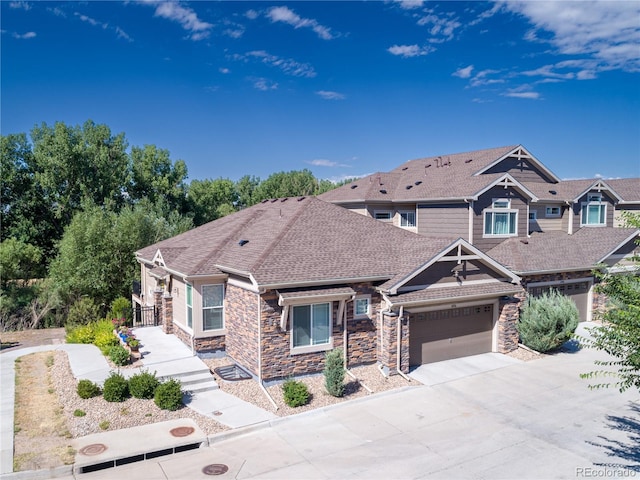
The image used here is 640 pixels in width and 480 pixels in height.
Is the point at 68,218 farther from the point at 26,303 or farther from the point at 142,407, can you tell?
the point at 142,407

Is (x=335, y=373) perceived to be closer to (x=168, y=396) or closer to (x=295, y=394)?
(x=295, y=394)

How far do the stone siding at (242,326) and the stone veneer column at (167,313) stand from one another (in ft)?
11.8

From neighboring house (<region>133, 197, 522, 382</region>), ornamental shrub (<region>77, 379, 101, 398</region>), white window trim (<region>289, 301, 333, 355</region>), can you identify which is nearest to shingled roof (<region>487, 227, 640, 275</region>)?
neighboring house (<region>133, 197, 522, 382</region>)

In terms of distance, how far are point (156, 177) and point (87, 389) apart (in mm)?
33069

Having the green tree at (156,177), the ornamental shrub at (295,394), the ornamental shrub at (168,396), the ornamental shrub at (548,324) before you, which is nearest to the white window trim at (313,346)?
the ornamental shrub at (295,394)

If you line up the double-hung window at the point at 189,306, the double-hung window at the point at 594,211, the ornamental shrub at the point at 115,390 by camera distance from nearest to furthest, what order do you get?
the ornamental shrub at the point at 115,390 < the double-hung window at the point at 189,306 < the double-hung window at the point at 594,211

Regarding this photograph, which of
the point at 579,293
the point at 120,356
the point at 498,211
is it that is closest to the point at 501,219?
the point at 498,211

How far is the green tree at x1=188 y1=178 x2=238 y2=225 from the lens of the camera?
5488 centimetres

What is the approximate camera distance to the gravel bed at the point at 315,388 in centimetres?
1281

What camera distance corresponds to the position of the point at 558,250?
21.7 m

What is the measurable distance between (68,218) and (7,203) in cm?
453

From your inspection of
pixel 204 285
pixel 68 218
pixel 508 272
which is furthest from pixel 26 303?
pixel 508 272

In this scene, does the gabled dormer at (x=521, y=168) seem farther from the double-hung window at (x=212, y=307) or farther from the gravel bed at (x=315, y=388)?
the double-hung window at (x=212, y=307)

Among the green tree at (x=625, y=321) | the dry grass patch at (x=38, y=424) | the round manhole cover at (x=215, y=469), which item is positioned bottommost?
the round manhole cover at (x=215, y=469)
